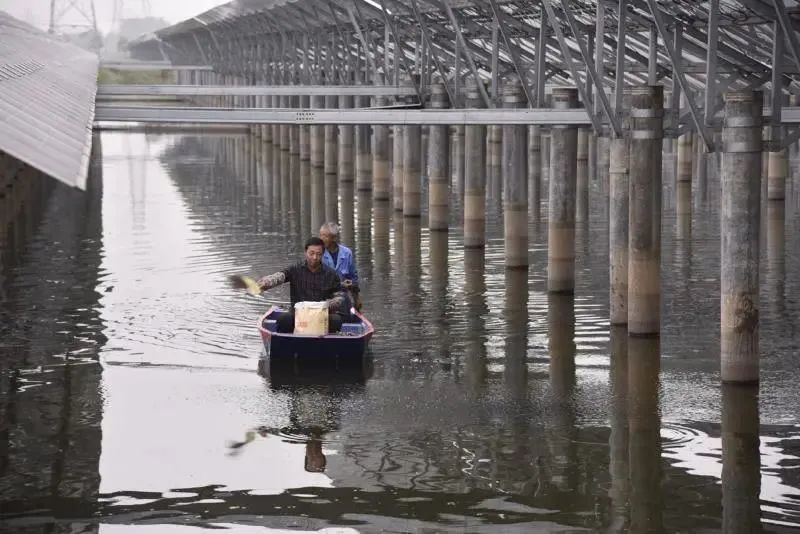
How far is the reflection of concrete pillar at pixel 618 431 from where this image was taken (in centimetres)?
1474

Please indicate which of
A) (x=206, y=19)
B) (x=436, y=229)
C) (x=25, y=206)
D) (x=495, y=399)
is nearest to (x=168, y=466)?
(x=495, y=399)

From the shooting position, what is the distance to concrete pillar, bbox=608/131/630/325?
2311 centimetres

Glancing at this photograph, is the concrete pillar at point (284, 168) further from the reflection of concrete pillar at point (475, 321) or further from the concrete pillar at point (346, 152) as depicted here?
the reflection of concrete pillar at point (475, 321)

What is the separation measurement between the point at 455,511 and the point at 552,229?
43.0ft

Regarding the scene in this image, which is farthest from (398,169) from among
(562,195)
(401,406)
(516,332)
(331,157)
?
(401,406)

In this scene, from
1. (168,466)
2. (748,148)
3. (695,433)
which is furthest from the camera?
(748,148)

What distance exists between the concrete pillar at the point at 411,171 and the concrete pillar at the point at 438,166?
221 cm

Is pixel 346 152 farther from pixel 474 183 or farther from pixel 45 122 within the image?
pixel 45 122

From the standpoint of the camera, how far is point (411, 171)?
39750 millimetres

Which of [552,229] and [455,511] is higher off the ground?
[552,229]

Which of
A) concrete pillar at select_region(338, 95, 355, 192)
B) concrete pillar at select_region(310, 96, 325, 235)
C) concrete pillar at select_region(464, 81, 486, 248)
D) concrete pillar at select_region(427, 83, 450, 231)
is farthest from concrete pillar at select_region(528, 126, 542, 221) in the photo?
concrete pillar at select_region(464, 81, 486, 248)

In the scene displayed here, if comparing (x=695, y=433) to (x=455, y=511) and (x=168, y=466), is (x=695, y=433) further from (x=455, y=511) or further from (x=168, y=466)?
(x=168, y=466)

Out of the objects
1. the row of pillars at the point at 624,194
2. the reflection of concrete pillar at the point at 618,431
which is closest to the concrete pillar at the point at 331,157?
the row of pillars at the point at 624,194

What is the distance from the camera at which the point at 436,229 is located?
3759cm
